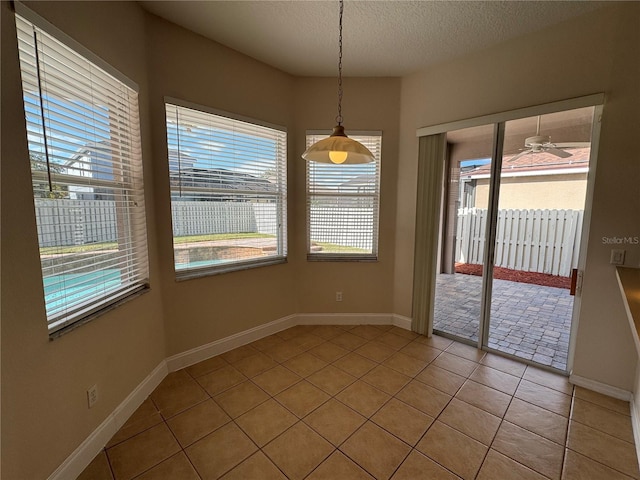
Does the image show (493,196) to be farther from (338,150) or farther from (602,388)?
(338,150)

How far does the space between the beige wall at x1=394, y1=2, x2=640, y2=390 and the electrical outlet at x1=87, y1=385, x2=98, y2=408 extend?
137 inches

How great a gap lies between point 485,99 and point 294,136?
6.22ft

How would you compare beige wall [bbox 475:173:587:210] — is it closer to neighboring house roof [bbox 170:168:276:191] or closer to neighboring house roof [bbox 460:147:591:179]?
neighboring house roof [bbox 460:147:591:179]

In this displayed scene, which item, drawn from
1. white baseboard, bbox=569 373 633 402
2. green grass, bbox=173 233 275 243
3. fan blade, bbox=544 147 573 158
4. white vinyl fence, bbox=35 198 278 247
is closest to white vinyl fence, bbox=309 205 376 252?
white vinyl fence, bbox=35 198 278 247

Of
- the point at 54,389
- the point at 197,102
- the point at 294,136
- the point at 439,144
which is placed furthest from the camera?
the point at 294,136

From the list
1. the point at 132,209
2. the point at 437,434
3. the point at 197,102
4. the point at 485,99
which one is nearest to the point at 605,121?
the point at 485,99

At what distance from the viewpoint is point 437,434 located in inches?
72.0

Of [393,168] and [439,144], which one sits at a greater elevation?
[439,144]

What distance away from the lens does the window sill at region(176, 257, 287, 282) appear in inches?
99.0

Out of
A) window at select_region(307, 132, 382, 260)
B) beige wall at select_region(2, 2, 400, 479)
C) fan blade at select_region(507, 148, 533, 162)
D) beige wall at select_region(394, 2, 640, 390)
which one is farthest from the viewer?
window at select_region(307, 132, 382, 260)

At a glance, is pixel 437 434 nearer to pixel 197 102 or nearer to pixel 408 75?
pixel 197 102

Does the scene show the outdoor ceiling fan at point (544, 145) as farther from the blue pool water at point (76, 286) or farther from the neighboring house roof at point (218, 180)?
the blue pool water at point (76, 286)

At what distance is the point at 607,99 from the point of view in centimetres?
206

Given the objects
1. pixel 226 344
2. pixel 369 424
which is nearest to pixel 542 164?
pixel 369 424
